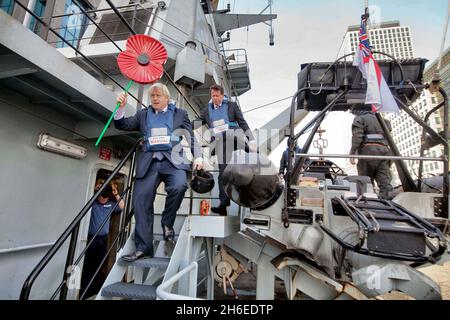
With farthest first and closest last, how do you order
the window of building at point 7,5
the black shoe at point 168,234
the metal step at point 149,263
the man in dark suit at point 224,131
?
the window of building at point 7,5 → the man in dark suit at point 224,131 → the black shoe at point 168,234 → the metal step at point 149,263

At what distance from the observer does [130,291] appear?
6.90ft

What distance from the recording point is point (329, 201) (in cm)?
→ 253

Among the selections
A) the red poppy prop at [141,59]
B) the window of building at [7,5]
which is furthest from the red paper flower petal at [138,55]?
the window of building at [7,5]

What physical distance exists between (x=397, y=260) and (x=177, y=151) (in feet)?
7.31

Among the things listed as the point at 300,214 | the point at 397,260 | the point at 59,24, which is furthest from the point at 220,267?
the point at 59,24

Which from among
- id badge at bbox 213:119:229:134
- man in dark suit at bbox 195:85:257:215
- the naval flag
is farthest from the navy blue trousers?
the naval flag

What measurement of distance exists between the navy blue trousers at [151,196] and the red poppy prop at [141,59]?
0.83 metres

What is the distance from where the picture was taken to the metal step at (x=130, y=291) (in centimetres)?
204

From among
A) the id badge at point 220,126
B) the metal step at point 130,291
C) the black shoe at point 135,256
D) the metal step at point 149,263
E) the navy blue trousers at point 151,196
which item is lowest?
the metal step at point 130,291

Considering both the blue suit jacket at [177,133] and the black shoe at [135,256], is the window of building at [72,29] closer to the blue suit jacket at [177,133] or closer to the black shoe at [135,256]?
the blue suit jacket at [177,133]

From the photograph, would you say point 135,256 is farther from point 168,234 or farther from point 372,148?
point 372,148

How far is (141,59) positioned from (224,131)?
126 cm

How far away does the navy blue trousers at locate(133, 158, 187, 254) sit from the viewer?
2557 millimetres

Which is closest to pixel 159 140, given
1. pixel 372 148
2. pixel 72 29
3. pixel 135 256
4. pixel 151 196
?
pixel 151 196
